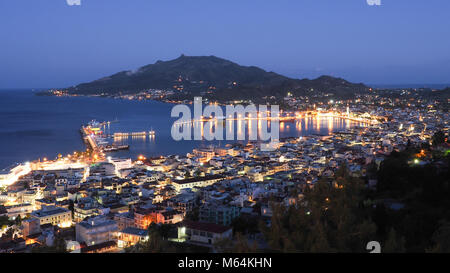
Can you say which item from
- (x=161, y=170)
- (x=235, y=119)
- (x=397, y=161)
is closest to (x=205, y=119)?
(x=235, y=119)

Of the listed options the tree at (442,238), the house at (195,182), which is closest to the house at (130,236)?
the house at (195,182)

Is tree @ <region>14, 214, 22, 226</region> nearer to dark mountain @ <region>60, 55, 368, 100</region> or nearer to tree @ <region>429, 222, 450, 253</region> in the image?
tree @ <region>429, 222, 450, 253</region>

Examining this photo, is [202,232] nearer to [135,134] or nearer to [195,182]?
[195,182]

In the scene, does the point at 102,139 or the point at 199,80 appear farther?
the point at 199,80

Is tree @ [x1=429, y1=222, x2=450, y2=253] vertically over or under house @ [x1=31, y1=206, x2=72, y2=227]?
over

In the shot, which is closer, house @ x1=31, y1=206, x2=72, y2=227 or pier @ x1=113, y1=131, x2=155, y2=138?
house @ x1=31, y1=206, x2=72, y2=227

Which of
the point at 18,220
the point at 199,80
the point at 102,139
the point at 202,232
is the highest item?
the point at 199,80

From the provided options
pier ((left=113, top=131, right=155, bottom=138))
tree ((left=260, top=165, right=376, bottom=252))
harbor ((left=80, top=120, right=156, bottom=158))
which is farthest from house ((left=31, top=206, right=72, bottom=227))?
pier ((left=113, top=131, right=155, bottom=138))

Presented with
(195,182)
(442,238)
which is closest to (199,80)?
(195,182)

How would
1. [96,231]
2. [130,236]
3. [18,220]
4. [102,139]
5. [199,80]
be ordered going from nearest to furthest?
[130,236] → [96,231] → [18,220] → [102,139] → [199,80]
